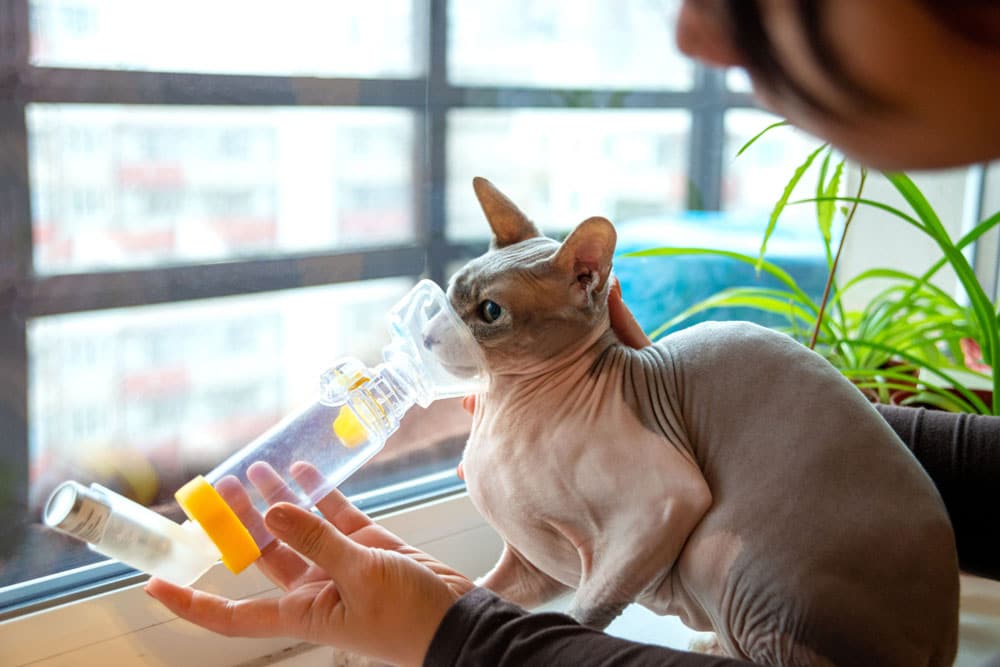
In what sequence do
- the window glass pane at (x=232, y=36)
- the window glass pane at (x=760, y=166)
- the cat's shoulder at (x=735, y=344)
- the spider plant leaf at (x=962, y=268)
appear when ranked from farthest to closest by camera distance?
1. the window glass pane at (x=760, y=166)
2. the spider plant leaf at (x=962, y=268)
3. the window glass pane at (x=232, y=36)
4. the cat's shoulder at (x=735, y=344)

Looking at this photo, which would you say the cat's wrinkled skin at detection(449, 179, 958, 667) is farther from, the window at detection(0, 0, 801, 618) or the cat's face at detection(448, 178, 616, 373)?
the window at detection(0, 0, 801, 618)

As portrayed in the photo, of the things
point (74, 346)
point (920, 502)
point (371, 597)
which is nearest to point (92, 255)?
point (74, 346)

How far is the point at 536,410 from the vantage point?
83 centimetres

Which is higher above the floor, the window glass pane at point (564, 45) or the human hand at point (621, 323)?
the window glass pane at point (564, 45)

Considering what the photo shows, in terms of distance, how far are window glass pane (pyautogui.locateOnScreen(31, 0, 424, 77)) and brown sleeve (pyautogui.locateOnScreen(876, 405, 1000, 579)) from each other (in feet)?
2.49

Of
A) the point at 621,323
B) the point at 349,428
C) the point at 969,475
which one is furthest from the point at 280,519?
the point at 969,475

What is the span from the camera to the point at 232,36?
1.03 metres

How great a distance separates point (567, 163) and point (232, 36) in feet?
1.92

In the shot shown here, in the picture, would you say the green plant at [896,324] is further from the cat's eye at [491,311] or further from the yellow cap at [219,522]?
the yellow cap at [219,522]

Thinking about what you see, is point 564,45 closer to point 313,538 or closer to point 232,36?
point 232,36

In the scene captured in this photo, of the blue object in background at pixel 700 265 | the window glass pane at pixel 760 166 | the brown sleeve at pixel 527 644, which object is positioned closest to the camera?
the brown sleeve at pixel 527 644

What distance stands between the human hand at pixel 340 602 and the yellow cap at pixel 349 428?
0.43 ft

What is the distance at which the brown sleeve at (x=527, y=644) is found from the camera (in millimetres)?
686

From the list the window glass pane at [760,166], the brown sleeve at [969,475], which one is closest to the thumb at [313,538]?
the brown sleeve at [969,475]
